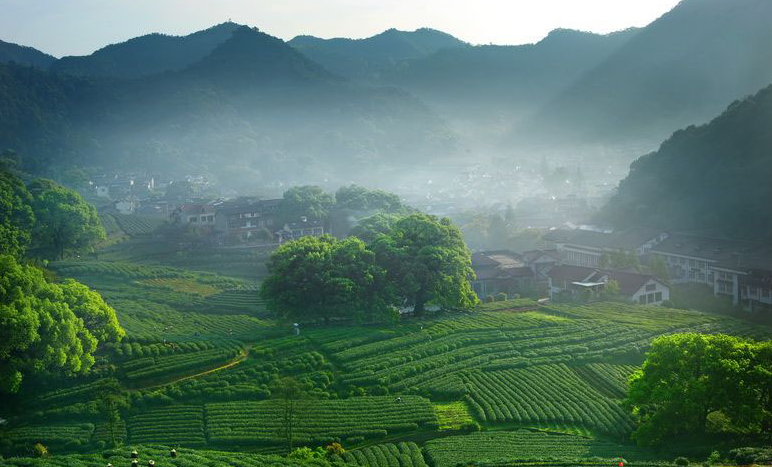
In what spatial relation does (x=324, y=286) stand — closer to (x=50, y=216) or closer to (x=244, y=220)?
(x=50, y=216)

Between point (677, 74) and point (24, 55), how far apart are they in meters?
152

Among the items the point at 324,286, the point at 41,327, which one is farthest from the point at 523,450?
the point at 41,327

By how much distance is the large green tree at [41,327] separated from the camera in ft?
86.9

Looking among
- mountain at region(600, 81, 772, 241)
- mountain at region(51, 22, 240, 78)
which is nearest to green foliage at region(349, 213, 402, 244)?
mountain at region(600, 81, 772, 241)

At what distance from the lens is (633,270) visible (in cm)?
4850

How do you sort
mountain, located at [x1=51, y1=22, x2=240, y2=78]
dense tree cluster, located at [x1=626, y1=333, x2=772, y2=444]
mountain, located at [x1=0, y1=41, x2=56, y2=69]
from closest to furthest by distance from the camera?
1. dense tree cluster, located at [x1=626, y1=333, x2=772, y2=444]
2. mountain, located at [x1=0, y1=41, x2=56, y2=69]
3. mountain, located at [x1=51, y1=22, x2=240, y2=78]

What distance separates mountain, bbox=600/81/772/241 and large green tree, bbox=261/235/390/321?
3122cm

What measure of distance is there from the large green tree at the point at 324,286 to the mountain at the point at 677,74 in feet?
289

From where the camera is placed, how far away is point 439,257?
129 feet

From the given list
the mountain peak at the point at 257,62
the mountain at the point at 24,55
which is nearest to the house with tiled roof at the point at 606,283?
the mountain peak at the point at 257,62

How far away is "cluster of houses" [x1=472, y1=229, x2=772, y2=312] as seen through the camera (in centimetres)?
4400

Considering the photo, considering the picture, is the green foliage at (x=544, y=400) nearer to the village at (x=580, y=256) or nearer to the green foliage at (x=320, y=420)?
the green foliage at (x=320, y=420)

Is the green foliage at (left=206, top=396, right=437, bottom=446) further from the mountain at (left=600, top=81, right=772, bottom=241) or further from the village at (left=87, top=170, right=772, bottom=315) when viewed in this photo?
the mountain at (left=600, top=81, right=772, bottom=241)

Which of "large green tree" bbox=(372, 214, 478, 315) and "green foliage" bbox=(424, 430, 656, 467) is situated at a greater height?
"large green tree" bbox=(372, 214, 478, 315)
